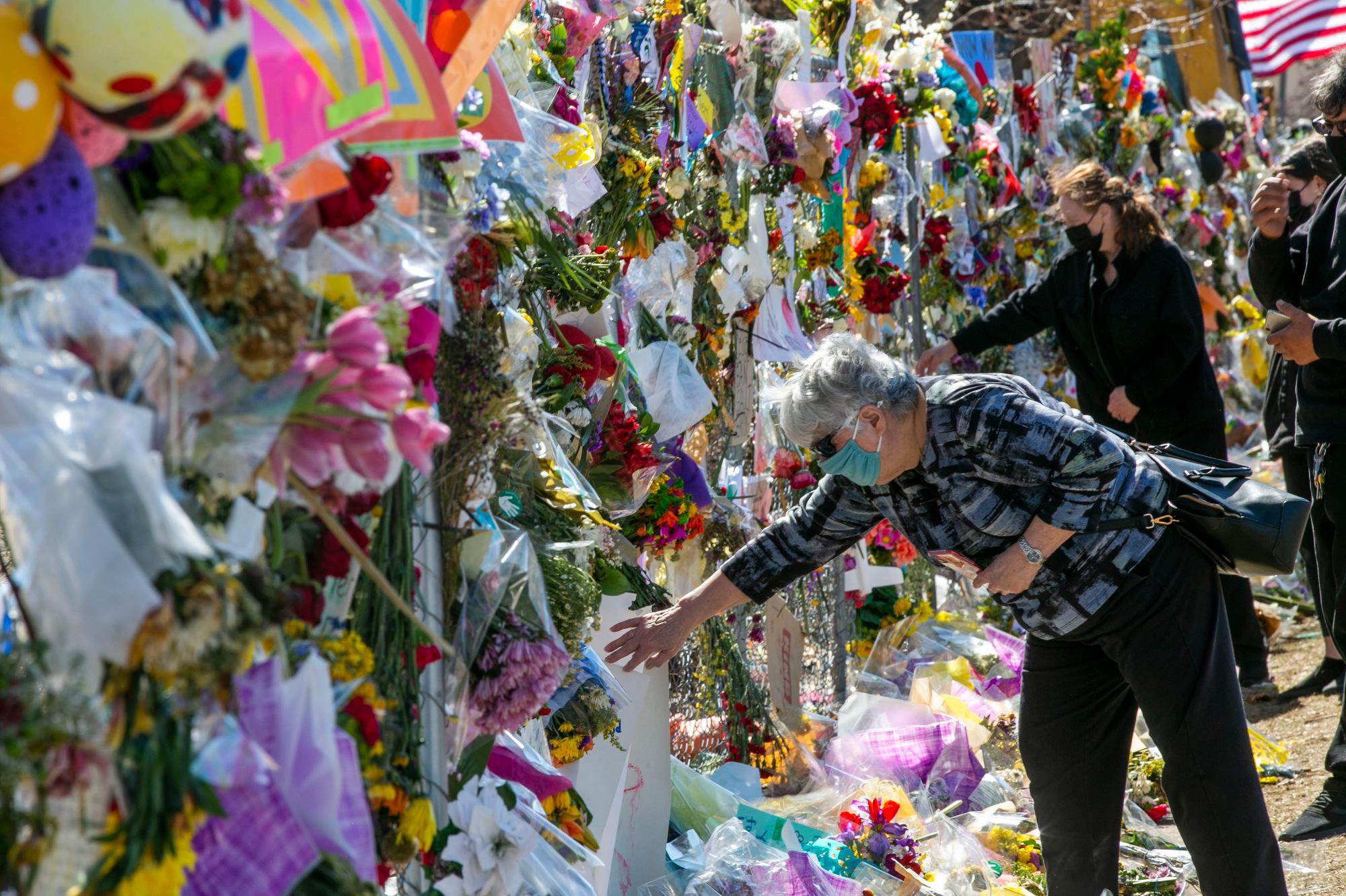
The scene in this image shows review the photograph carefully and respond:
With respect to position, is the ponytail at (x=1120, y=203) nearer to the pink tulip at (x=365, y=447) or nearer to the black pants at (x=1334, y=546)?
the black pants at (x=1334, y=546)

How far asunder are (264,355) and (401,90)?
407mm

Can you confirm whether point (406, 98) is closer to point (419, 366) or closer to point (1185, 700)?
point (419, 366)

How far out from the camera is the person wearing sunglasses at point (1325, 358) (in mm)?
3092

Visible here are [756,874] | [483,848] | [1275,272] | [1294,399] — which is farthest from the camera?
[1294,399]

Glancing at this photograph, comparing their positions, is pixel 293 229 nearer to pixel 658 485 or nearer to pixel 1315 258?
pixel 658 485

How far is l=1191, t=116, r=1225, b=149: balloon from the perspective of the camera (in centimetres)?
833

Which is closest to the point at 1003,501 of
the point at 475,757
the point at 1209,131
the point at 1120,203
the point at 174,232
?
the point at 475,757

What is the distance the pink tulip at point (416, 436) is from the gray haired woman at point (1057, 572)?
105cm

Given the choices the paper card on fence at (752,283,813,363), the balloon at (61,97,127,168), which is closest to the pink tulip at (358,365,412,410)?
the balloon at (61,97,127,168)

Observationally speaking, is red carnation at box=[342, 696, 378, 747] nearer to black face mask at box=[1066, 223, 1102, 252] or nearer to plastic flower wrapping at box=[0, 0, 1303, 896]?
plastic flower wrapping at box=[0, 0, 1303, 896]

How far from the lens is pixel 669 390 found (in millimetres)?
2742

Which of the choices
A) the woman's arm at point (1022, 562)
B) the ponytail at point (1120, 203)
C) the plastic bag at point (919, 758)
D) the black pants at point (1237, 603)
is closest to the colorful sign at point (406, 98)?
the woman's arm at point (1022, 562)

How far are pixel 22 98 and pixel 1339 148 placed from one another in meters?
3.07

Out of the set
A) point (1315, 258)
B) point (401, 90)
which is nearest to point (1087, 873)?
point (1315, 258)
